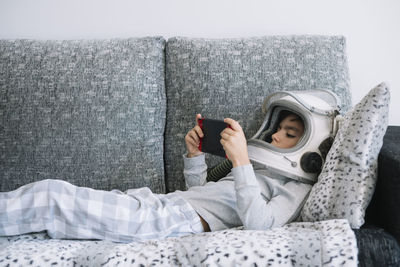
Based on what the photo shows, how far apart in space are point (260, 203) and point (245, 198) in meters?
0.04

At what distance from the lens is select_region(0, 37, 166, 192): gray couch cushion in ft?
4.49

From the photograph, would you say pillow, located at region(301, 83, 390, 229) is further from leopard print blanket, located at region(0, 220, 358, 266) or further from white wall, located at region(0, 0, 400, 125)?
white wall, located at region(0, 0, 400, 125)

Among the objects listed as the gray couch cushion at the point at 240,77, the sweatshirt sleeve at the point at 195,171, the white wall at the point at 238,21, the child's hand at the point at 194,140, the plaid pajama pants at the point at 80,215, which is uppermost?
the white wall at the point at 238,21

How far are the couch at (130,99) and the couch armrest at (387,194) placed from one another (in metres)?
0.46

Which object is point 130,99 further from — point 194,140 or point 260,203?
point 260,203

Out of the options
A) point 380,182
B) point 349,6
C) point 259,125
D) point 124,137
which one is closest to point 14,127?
point 124,137

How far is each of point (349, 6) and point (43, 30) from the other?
1.36 meters

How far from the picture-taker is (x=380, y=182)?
0.92 m

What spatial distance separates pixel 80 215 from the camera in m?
0.97

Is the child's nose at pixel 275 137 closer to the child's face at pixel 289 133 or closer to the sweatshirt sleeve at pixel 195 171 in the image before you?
the child's face at pixel 289 133

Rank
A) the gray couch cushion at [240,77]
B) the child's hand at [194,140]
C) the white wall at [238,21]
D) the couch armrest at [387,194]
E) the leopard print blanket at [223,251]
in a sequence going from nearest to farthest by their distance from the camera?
the leopard print blanket at [223,251]
the couch armrest at [387,194]
the child's hand at [194,140]
the gray couch cushion at [240,77]
the white wall at [238,21]

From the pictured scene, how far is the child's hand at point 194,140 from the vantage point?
1194 mm

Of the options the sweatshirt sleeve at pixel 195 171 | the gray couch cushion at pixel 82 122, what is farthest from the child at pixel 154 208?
the gray couch cushion at pixel 82 122

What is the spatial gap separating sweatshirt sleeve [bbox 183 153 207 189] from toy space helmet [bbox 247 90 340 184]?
20 cm
